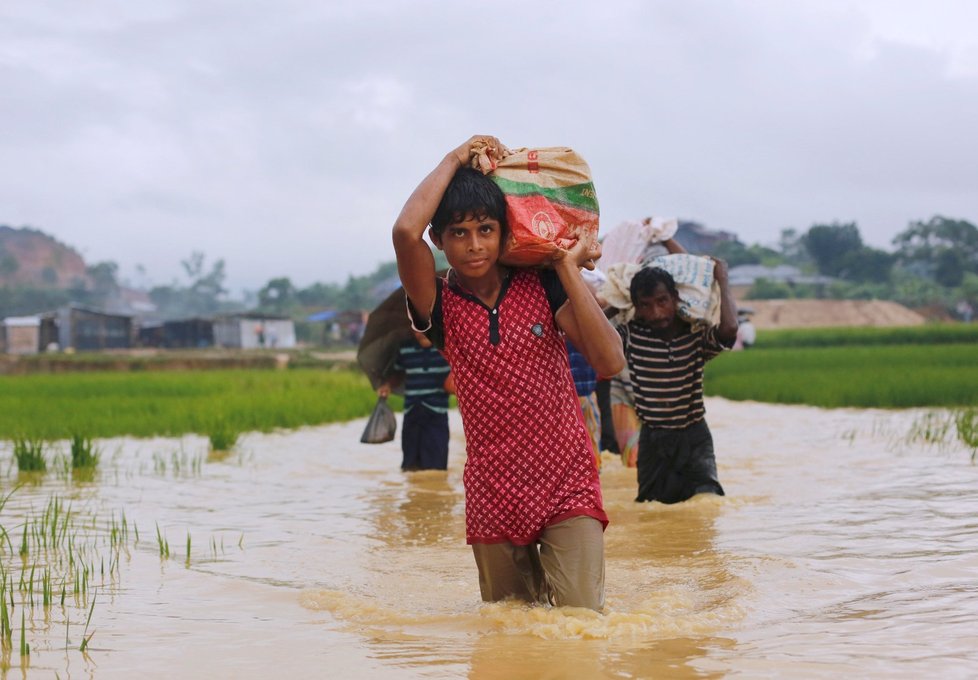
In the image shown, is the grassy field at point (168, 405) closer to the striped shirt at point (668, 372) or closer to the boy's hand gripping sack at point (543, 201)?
the striped shirt at point (668, 372)

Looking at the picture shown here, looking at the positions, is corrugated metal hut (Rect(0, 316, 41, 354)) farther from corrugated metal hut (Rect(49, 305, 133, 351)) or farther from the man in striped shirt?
the man in striped shirt

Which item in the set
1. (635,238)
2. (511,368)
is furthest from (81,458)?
(511,368)

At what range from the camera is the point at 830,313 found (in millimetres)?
56969

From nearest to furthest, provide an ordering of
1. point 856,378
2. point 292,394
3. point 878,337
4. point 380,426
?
point 380,426 → point 292,394 → point 856,378 → point 878,337

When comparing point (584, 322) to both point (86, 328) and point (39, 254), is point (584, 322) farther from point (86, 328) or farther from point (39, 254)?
point (39, 254)

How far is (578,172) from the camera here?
3.34 m

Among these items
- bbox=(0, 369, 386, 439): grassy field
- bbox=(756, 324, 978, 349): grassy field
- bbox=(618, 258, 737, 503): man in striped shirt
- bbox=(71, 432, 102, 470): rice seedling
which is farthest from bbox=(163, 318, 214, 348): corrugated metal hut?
bbox=(618, 258, 737, 503): man in striped shirt

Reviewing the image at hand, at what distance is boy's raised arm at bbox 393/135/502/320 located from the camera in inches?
124

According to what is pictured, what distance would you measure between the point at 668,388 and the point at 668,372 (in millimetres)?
84

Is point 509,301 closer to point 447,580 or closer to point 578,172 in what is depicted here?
point 578,172

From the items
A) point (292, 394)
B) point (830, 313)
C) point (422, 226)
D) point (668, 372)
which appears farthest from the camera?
point (830, 313)

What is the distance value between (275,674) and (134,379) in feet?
58.7

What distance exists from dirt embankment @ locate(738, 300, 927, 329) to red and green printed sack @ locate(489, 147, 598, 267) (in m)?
53.3

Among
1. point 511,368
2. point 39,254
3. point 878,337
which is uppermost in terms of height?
point 39,254
